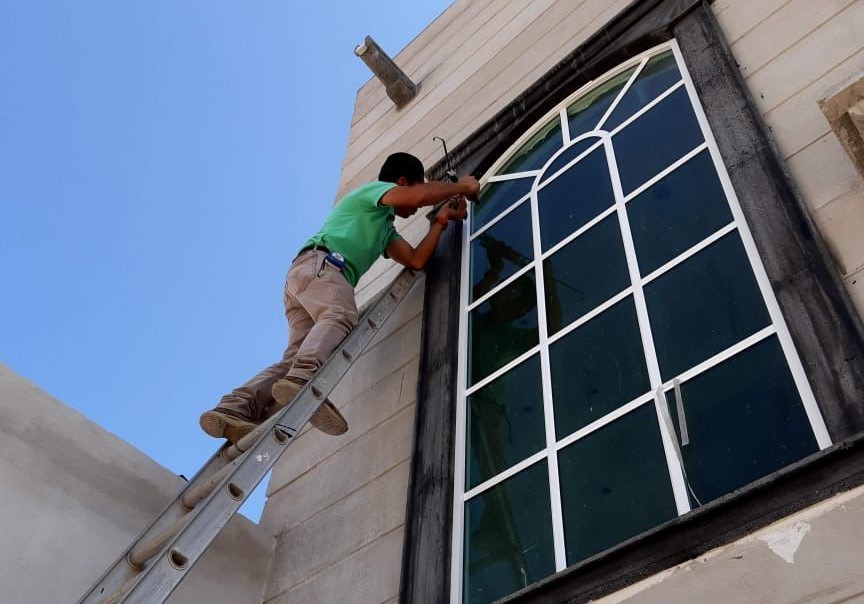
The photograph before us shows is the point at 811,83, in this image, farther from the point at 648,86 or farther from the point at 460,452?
the point at 460,452

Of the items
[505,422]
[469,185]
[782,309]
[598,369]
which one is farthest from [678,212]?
[469,185]

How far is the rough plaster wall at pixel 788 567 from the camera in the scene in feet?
5.72

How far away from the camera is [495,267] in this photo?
12.7 ft

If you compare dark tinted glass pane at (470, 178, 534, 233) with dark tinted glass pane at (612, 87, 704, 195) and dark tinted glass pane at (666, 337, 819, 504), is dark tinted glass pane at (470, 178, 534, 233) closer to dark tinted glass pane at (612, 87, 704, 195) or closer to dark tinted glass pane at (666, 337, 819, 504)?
dark tinted glass pane at (612, 87, 704, 195)

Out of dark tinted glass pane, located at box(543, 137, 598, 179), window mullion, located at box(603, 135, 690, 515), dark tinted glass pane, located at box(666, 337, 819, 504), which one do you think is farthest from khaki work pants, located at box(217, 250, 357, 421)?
dark tinted glass pane, located at box(666, 337, 819, 504)

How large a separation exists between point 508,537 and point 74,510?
1.51 m

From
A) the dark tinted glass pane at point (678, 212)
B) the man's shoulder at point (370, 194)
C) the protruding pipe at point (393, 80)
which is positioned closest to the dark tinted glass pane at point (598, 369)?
the dark tinted glass pane at point (678, 212)

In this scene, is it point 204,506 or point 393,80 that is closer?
point 204,506

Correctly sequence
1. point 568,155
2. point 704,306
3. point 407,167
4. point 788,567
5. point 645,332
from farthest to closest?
point 407,167 < point 568,155 < point 645,332 < point 704,306 < point 788,567

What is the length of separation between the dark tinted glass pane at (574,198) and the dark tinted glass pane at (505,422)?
2.19 ft

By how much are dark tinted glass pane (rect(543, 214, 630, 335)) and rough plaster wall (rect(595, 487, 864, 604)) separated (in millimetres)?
1218

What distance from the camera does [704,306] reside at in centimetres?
265

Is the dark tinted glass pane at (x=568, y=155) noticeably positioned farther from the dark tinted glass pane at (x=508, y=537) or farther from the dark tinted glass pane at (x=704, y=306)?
the dark tinted glass pane at (x=508, y=537)

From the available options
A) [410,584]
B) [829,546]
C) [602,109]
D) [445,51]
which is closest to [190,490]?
[410,584]
